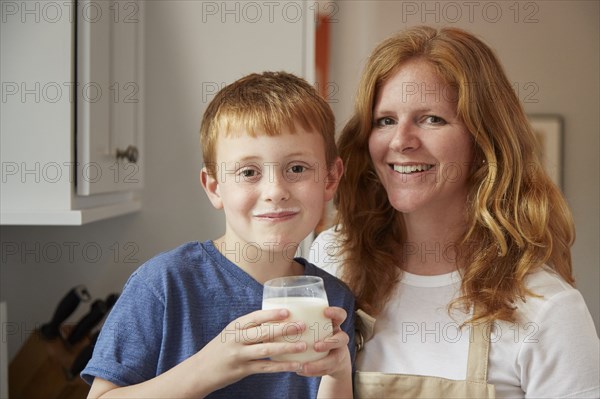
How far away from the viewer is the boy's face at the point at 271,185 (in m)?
0.99

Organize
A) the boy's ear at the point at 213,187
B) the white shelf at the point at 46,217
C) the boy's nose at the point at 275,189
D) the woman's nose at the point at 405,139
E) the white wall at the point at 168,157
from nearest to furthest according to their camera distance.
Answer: the boy's nose at the point at 275,189, the boy's ear at the point at 213,187, the woman's nose at the point at 405,139, the white shelf at the point at 46,217, the white wall at the point at 168,157

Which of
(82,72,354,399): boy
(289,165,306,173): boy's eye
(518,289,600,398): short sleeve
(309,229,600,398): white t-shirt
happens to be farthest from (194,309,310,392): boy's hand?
(518,289,600,398): short sleeve

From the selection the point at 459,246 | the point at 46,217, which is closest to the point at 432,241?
the point at 459,246

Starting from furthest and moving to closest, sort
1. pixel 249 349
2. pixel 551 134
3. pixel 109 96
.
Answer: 1. pixel 551 134
2. pixel 109 96
3. pixel 249 349

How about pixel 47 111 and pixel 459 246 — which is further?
pixel 47 111

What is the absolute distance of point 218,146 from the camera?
104cm

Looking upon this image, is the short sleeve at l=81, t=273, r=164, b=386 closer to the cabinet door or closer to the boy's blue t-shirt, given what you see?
the boy's blue t-shirt

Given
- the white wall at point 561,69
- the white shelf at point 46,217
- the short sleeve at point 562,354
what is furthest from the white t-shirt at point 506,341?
the white wall at point 561,69

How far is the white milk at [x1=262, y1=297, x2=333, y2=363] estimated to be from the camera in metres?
0.89

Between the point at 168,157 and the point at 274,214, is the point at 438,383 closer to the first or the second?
the point at 274,214

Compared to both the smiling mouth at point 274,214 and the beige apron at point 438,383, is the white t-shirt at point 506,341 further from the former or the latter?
the smiling mouth at point 274,214

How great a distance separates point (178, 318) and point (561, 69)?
5.23ft

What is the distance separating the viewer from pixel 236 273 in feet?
3.51

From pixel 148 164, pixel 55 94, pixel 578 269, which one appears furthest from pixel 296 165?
pixel 578 269
